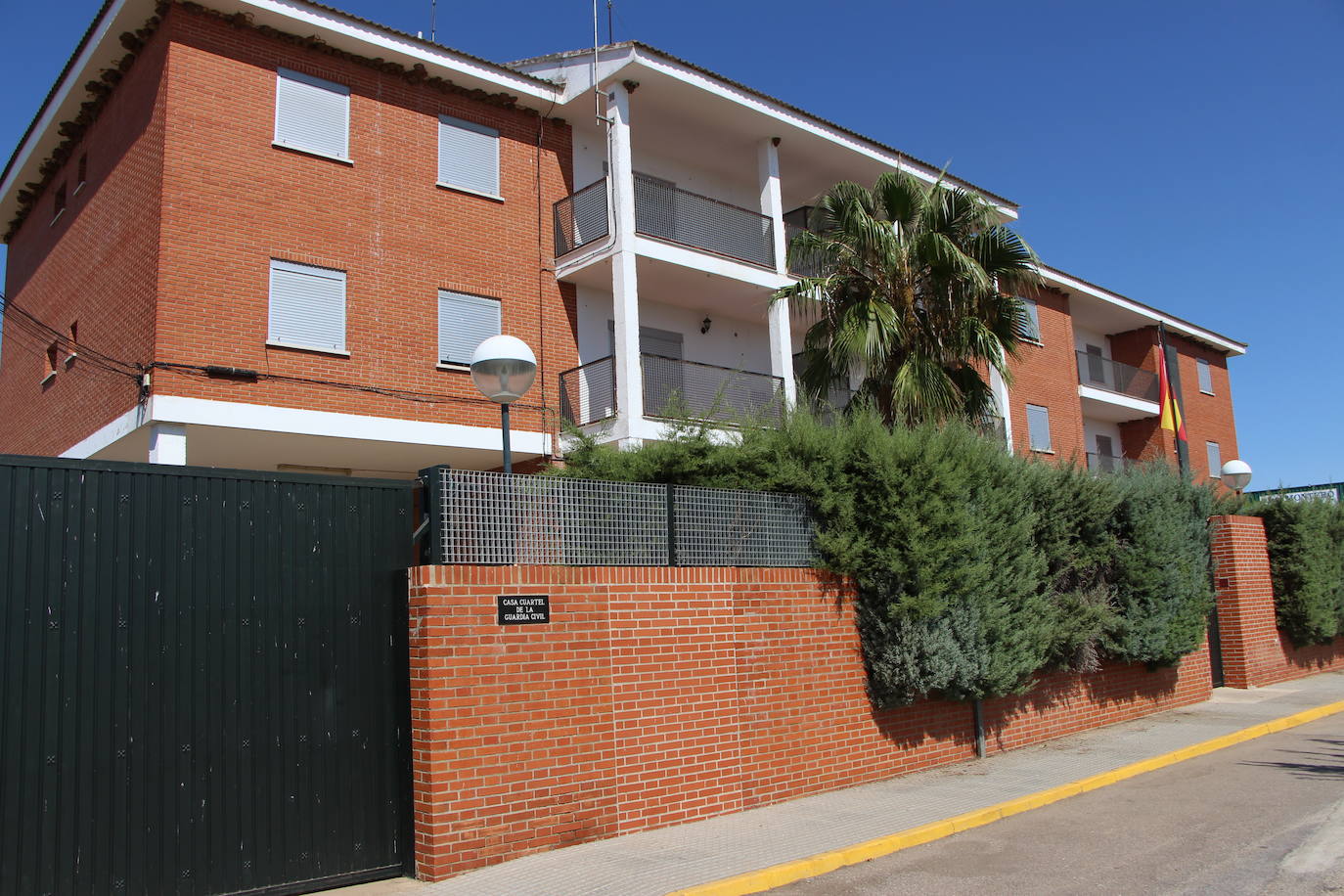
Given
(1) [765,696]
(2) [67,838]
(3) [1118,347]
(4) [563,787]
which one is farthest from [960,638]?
(3) [1118,347]

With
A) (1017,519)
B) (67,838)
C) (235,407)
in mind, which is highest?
(235,407)

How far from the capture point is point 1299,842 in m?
7.33

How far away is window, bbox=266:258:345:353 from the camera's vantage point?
13734mm

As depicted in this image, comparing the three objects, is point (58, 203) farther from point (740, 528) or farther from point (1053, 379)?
point (1053, 379)

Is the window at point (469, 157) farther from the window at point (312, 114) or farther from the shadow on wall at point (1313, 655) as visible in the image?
the shadow on wall at point (1313, 655)

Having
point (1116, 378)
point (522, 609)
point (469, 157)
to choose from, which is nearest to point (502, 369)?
point (522, 609)

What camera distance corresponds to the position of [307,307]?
13984 mm

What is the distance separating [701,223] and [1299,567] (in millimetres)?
12504

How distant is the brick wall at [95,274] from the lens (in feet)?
43.9

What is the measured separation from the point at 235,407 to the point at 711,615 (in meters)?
7.31

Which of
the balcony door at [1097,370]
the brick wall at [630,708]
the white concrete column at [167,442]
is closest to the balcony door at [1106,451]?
the balcony door at [1097,370]

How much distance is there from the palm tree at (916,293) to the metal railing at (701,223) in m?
3.56

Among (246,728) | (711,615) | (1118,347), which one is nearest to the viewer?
(246,728)

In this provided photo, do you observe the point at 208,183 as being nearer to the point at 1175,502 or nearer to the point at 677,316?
the point at 677,316
